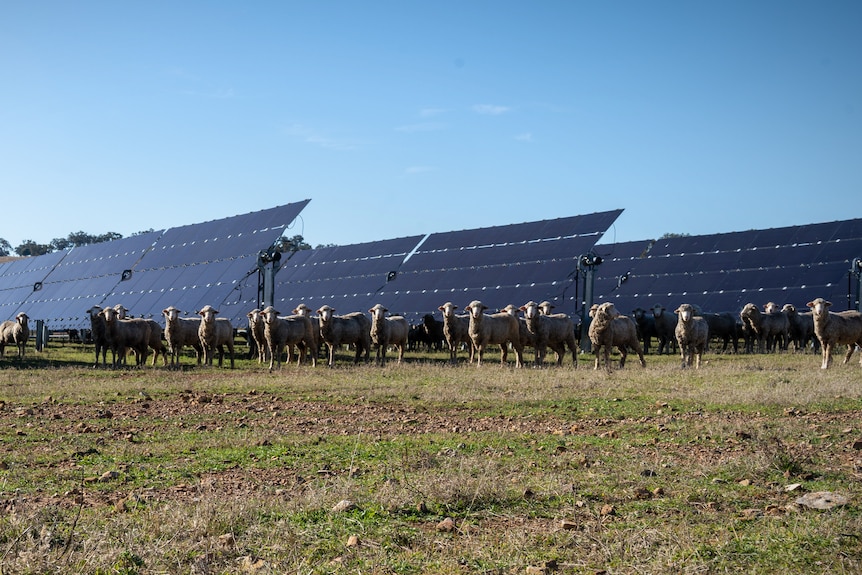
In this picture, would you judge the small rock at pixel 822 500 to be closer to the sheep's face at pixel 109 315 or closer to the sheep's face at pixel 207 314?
the sheep's face at pixel 207 314

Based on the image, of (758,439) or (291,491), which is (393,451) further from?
(758,439)

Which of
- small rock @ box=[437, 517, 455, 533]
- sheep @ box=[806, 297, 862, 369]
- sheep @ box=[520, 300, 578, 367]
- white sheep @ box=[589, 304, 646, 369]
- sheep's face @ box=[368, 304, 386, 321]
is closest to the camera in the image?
small rock @ box=[437, 517, 455, 533]

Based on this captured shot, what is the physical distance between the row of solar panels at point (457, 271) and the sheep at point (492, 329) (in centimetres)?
655

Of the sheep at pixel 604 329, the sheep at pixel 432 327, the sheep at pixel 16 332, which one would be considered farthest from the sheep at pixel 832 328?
the sheep at pixel 16 332

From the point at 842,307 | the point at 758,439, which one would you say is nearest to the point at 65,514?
the point at 758,439

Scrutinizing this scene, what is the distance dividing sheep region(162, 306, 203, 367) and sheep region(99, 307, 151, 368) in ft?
2.66

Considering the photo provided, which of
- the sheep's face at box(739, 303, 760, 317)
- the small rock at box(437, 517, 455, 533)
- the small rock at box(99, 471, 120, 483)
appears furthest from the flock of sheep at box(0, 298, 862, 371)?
the small rock at box(437, 517, 455, 533)

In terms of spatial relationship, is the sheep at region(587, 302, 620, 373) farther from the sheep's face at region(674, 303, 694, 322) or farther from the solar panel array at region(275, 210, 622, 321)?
the solar panel array at region(275, 210, 622, 321)

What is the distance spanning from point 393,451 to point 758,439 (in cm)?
363

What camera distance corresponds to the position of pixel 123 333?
2486 centimetres

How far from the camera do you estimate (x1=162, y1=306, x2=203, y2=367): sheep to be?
26.2 meters

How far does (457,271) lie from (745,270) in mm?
11294

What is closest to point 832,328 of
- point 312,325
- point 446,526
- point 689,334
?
point 689,334

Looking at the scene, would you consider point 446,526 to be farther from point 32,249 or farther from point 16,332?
point 32,249
